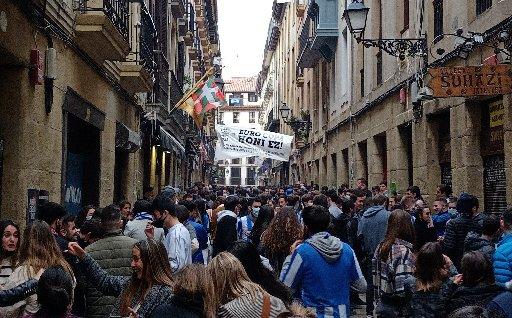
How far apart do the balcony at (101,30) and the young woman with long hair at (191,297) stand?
277 inches

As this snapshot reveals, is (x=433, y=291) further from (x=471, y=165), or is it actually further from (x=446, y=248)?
(x=471, y=165)

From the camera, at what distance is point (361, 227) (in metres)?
8.74

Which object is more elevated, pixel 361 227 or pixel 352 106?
pixel 352 106

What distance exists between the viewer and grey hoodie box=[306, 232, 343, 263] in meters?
5.05

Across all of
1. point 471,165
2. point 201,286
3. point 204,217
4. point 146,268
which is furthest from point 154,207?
point 471,165

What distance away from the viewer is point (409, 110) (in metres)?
14.7

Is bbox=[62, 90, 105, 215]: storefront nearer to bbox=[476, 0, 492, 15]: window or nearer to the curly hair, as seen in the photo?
the curly hair

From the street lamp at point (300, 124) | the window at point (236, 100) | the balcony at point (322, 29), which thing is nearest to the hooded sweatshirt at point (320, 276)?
the balcony at point (322, 29)

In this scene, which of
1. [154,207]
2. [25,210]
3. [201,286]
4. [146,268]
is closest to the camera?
[201,286]

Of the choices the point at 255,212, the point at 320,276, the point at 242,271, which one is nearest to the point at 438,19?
the point at 255,212

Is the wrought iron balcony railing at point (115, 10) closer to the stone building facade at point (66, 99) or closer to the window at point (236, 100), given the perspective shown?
the stone building facade at point (66, 99)

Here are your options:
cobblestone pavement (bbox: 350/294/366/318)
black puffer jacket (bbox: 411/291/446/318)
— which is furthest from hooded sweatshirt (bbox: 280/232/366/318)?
cobblestone pavement (bbox: 350/294/366/318)

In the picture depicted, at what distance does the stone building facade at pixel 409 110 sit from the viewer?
10789mm

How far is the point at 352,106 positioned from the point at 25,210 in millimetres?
14879
